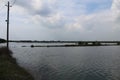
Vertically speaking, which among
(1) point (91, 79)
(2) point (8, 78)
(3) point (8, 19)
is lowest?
(1) point (91, 79)

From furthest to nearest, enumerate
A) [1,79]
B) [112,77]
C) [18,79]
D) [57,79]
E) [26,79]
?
[112,77] < [57,79] < [26,79] < [18,79] < [1,79]

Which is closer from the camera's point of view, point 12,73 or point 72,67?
point 12,73

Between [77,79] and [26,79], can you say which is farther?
[77,79]

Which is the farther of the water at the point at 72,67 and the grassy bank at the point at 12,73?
the water at the point at 72,67

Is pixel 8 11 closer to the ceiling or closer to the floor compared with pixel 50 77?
closer to the ceiling

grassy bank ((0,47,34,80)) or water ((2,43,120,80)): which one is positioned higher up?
grassy bank ((0,47,34,80))

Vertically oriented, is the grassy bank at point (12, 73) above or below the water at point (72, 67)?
above

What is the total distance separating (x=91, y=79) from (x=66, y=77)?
116 inches

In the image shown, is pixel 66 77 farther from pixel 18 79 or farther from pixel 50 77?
pixel 18 79

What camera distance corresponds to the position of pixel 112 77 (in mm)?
22062

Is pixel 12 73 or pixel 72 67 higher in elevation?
pixel 12 73

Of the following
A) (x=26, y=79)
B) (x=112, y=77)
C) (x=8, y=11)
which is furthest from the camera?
(x=8, y=11)

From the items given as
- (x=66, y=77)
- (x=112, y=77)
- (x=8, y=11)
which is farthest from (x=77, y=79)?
(x=8, y=11)

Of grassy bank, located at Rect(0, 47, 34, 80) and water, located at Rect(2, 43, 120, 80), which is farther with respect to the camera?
water, located at Rect(2, 43, 120, 80)
